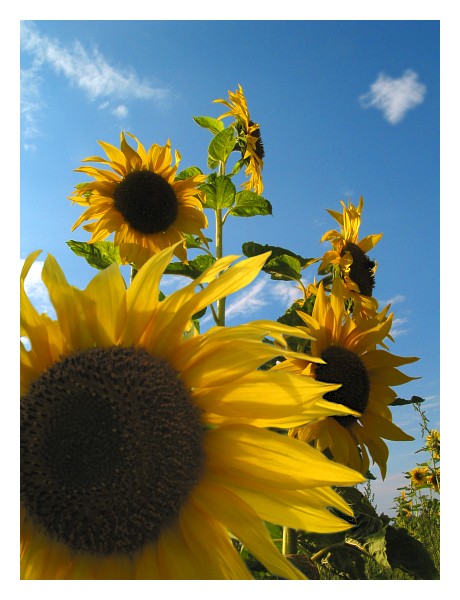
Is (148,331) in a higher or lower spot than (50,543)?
higher

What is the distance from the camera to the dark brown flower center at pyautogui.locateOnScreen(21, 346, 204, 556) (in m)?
0.81

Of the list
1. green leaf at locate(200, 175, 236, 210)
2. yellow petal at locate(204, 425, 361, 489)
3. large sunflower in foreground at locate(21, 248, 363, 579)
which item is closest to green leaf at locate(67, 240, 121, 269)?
green leaf at locate(200, 175, 236, 210)

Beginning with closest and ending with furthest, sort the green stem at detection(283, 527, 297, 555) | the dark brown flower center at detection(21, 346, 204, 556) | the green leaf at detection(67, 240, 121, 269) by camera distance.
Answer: the dark brown flower center at detection(21, 346, 204, 556)
the green stem at detection(283, 527, 297, 555)
the green leaf at detection(67, 240, 121, 269)

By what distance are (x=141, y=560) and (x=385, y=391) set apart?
127cm

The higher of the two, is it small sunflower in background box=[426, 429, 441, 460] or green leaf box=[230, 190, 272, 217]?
green leaf box=[230, 190, 272, 217]

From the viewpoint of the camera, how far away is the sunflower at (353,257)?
7.54ft

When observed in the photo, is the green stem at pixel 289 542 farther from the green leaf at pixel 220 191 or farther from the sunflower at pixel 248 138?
the sunflower at pixel 248 138

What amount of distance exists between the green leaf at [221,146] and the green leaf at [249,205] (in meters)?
0.22

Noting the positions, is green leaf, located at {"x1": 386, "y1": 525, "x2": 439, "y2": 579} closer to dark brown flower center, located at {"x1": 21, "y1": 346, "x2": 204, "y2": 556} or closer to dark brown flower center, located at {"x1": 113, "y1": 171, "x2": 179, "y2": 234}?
dark brown flower center, located at {"x1": 21, "y1": 346, "x2": 204, "y2": 556}

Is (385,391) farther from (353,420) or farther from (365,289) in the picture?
(365,289)

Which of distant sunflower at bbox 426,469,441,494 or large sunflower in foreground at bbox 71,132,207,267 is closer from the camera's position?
large sunflower in foreground at bbox 71,132,207,267

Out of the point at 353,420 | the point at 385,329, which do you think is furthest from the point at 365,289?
the point at 353,420

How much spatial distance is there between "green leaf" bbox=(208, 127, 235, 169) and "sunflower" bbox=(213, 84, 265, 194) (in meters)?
0.35

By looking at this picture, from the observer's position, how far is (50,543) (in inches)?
34.6
